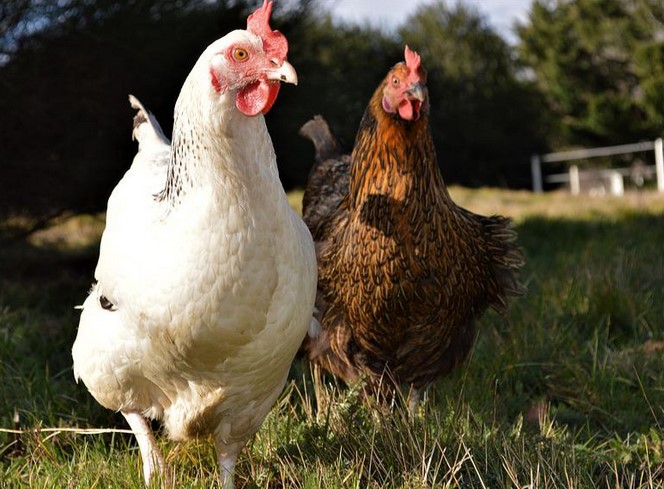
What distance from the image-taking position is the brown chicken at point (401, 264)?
3330 mm

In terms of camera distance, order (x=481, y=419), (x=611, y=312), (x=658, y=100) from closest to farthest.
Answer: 1. (x=481, y=419)
2. (x=611, y=312)
3. (x=658, y=100)

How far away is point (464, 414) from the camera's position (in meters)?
3.20

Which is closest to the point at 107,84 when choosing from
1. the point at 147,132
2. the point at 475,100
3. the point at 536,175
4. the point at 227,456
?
the point at 147,132

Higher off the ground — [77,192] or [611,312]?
Result: [77,192]

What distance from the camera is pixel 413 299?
3338 mm

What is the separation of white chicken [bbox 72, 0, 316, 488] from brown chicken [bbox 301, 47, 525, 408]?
812mm

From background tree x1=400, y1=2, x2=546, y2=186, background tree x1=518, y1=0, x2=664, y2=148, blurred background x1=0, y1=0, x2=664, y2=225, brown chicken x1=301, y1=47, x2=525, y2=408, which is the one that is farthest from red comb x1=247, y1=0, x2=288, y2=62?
background tree x1=518, y1=0, x2=664, y2=148

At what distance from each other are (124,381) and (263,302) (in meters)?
0.65

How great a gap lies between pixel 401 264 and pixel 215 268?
1.30m

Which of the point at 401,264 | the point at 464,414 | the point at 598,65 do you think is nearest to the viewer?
the point at 464,414

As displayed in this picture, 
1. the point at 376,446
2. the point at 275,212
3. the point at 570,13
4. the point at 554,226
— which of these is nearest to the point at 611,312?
the point at 376,446

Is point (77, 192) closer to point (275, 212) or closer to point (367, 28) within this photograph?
point (275, 212)

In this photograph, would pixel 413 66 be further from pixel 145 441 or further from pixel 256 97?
pixel 145 441

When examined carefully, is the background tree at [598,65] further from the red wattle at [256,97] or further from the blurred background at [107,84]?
the red wattle at [256,97]
